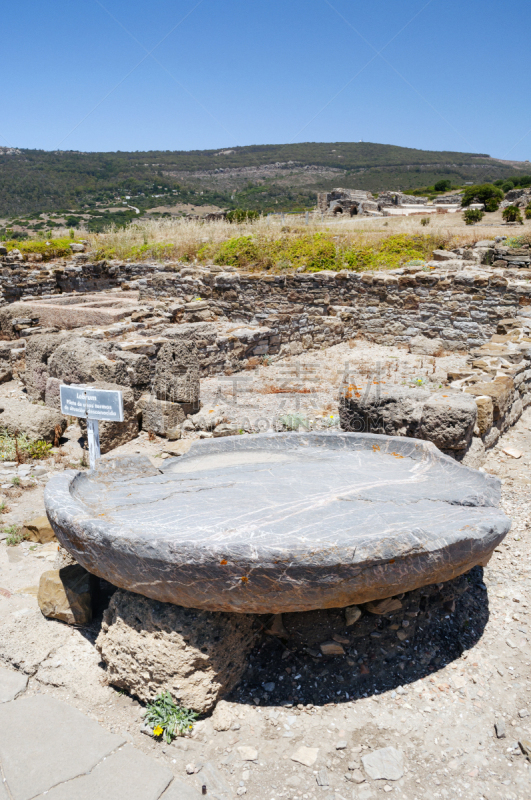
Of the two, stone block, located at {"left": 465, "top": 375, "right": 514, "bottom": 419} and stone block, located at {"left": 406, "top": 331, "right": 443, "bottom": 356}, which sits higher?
stone block, located at {"left": 465, "top": 375, "right": 514, "bottom": 419}

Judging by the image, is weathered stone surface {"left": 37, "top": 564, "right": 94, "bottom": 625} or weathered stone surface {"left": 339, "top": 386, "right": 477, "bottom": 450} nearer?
weathered stone surface {"left": 37, "top": 564, "right": 94, "bottom": 625}

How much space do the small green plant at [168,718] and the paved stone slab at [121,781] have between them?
13 centimetres

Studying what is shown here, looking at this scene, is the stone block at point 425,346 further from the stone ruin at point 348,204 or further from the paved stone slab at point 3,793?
the stone ruin at point 348,204

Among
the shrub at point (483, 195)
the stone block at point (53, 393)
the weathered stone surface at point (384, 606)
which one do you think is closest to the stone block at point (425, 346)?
the stone block at point (53, 393)

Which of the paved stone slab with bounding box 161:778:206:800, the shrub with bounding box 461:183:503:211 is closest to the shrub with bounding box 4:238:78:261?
the paved stone slab with bounding box 161:778:206:800

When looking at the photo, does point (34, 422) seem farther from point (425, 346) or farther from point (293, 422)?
point (425, 346)

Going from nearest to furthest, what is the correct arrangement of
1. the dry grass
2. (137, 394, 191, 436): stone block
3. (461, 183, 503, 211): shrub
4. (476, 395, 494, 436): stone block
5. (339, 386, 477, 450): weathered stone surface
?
1. (339, 386, 477, 450): weathered stone surface
2. (476, 395, 494, 436): stone block
3. (137, 394, 191, 436): stone block
4. the dry grass
5. (461, 183, 503, 211): shrub

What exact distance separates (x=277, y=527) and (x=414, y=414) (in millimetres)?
2496

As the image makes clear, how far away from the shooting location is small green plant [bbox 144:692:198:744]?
2250 millimetres

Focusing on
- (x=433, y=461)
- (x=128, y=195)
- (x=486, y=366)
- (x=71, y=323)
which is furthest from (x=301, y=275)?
(x=128, y=195)

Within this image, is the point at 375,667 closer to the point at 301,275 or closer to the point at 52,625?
the point at 52,625

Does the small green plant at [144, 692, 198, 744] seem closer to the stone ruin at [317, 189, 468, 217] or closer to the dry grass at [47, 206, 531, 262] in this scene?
the dry grass at [47, 206, 531, 262]

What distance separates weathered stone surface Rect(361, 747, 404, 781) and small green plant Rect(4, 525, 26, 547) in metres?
2.84

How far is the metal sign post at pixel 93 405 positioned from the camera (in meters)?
4.02
